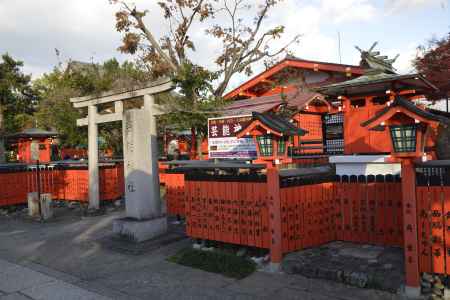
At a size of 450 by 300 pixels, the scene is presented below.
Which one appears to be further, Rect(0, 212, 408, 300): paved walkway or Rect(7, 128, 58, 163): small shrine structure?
Rect(7, 128, 58, 163): small shrine structure

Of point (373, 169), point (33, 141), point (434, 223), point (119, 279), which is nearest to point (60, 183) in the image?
point (119, 279)

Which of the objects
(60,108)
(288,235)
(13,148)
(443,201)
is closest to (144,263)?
(288,235)

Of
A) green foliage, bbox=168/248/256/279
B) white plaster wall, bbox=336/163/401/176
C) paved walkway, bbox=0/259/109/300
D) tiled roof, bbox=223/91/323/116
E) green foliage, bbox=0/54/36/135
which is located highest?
green foliage, bbox=0/54/36/135

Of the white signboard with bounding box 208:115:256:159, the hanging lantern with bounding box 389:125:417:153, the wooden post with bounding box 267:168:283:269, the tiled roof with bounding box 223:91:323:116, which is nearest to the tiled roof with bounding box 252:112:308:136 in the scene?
the wooden post with bounding box 267:168:283:269

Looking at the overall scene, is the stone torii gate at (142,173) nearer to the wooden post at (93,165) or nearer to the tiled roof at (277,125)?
the wooden post at (93,165)

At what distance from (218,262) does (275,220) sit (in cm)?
173

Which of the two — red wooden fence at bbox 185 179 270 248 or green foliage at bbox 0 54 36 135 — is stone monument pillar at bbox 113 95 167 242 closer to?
red wooden fence at bbox 185 179 270 248

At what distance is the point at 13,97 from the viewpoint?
103 feet

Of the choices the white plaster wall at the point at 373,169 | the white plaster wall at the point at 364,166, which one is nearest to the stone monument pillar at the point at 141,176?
the white plaster wall at the point at 364,166

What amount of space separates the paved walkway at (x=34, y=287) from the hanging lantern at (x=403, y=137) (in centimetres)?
594

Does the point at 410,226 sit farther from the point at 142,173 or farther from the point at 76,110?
the point at 76,110

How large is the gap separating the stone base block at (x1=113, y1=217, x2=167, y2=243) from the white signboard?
2.90 metres

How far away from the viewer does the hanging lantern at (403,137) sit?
5.94 meters

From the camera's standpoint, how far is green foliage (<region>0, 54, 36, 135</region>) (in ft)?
98.9
